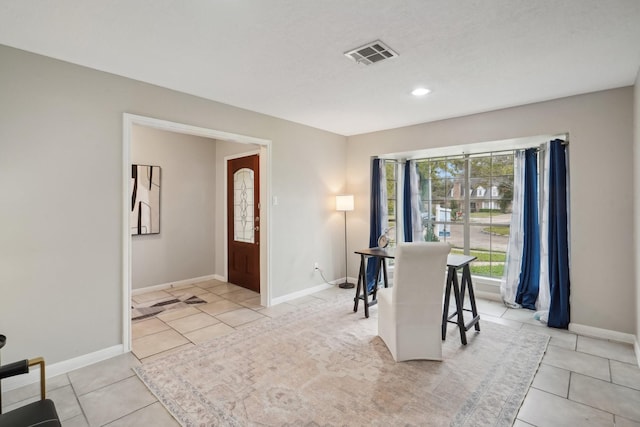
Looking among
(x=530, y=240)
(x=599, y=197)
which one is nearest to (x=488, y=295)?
(x=530, y=240)

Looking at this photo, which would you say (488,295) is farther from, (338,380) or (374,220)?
(338,380)

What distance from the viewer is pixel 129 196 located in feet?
9.57

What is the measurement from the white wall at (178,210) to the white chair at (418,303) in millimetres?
3894

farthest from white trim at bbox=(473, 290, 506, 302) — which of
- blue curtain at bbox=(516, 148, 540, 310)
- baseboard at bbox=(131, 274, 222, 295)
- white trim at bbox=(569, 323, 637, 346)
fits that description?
baseboard at bbox=(131, 274, 222, 295)

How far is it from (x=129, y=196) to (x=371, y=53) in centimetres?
248

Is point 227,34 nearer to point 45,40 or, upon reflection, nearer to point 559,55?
point 45,40

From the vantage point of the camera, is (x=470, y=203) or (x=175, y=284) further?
(x=175, y=284)

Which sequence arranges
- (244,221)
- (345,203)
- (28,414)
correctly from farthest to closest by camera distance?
(244,221)
(345,203)
(28,414)

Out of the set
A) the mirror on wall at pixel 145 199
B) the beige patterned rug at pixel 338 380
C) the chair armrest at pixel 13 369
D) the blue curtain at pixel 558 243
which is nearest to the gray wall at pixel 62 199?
the beige patterned rug at pixel 338 380

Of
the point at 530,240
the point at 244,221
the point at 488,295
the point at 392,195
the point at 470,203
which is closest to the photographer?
the point at 530,240

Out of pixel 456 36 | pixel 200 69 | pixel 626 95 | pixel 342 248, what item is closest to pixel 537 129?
pixel 626 95

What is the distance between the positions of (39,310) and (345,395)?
248cm

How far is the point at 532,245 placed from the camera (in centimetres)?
412

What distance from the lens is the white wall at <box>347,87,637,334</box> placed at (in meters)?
3.10
